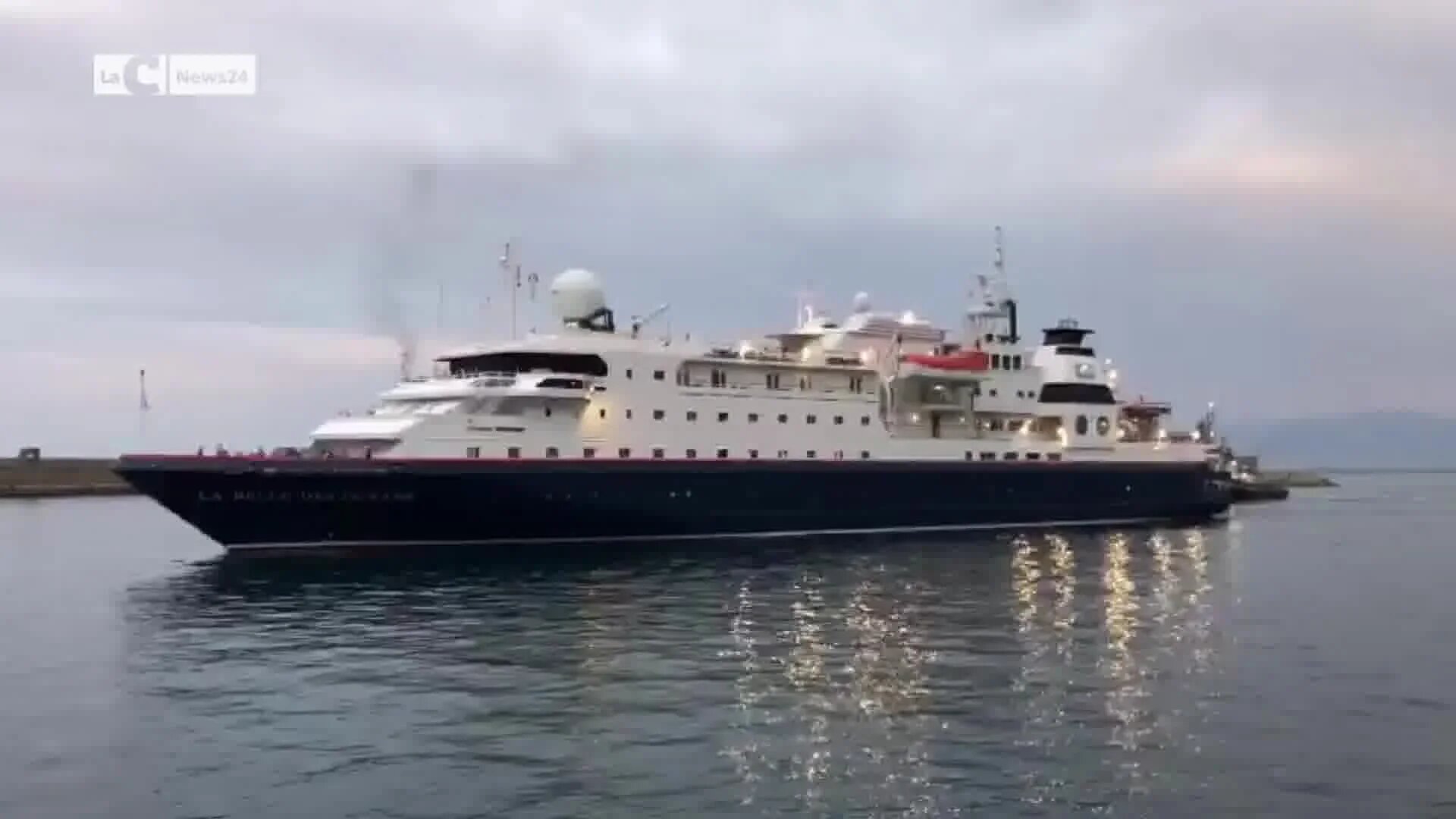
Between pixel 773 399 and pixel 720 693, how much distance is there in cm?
2620

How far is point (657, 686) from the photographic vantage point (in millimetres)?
16938

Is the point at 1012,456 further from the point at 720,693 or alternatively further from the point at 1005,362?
the point at 720,693

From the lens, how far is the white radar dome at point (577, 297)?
40531mm

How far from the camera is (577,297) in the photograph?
4050 centimetres

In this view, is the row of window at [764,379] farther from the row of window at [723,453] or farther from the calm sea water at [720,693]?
the calm sea water at [720,693]

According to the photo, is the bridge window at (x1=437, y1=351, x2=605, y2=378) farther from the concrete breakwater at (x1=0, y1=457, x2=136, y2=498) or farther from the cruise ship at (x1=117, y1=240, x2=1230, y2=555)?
the concrete breakwater at (x1=0, y1=457, x2=136, y2=498)

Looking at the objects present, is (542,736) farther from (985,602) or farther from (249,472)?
(249,472)

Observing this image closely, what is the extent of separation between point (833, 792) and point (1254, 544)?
35.8 m

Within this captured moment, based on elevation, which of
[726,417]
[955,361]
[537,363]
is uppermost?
[955,361]

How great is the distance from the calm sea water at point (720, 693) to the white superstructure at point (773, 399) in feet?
19.9

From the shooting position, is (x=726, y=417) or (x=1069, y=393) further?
(x=1069, y=393)

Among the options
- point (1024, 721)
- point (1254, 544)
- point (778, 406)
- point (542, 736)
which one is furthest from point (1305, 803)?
point (1254, 544)

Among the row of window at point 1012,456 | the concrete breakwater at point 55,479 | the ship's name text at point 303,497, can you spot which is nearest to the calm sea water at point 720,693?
the ship's name text at point 303,497

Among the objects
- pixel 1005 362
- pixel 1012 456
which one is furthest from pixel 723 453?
pixel 1005 362
